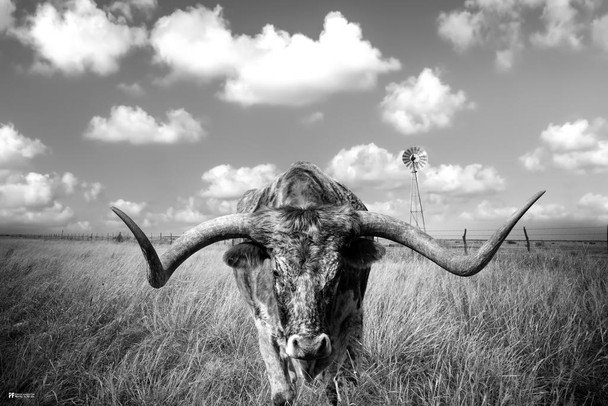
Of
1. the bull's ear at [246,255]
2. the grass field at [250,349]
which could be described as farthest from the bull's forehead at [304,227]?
the grass field at [250,349]

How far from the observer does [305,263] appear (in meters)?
3.30

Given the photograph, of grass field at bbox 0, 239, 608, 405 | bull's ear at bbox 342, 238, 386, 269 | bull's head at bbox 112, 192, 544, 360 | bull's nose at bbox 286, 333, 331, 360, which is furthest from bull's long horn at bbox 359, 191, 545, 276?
bull's nose at bbox 286, 333, 331, 360

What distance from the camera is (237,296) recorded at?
720cm

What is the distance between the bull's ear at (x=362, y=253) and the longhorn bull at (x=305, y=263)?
0.01m

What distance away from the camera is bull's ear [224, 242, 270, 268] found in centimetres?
385

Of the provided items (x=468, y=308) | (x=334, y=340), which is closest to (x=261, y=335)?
(x=334, y=340)

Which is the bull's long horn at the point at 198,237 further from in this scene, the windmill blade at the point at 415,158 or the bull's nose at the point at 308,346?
the windmill blade at the point at 415,158

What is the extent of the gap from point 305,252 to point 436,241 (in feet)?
4.73

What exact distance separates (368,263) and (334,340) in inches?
37.4

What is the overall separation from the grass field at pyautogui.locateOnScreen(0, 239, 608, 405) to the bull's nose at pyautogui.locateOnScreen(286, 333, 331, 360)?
2.77 ft

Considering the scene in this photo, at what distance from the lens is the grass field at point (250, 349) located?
3840 mm

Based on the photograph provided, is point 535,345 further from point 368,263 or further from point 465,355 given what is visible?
point 368,263

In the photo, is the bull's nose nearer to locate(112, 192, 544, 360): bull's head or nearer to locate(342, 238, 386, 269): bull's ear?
locate(112, 192, 544, 360): bull's head

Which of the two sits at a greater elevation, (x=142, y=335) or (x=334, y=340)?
(x=334, y=340)
